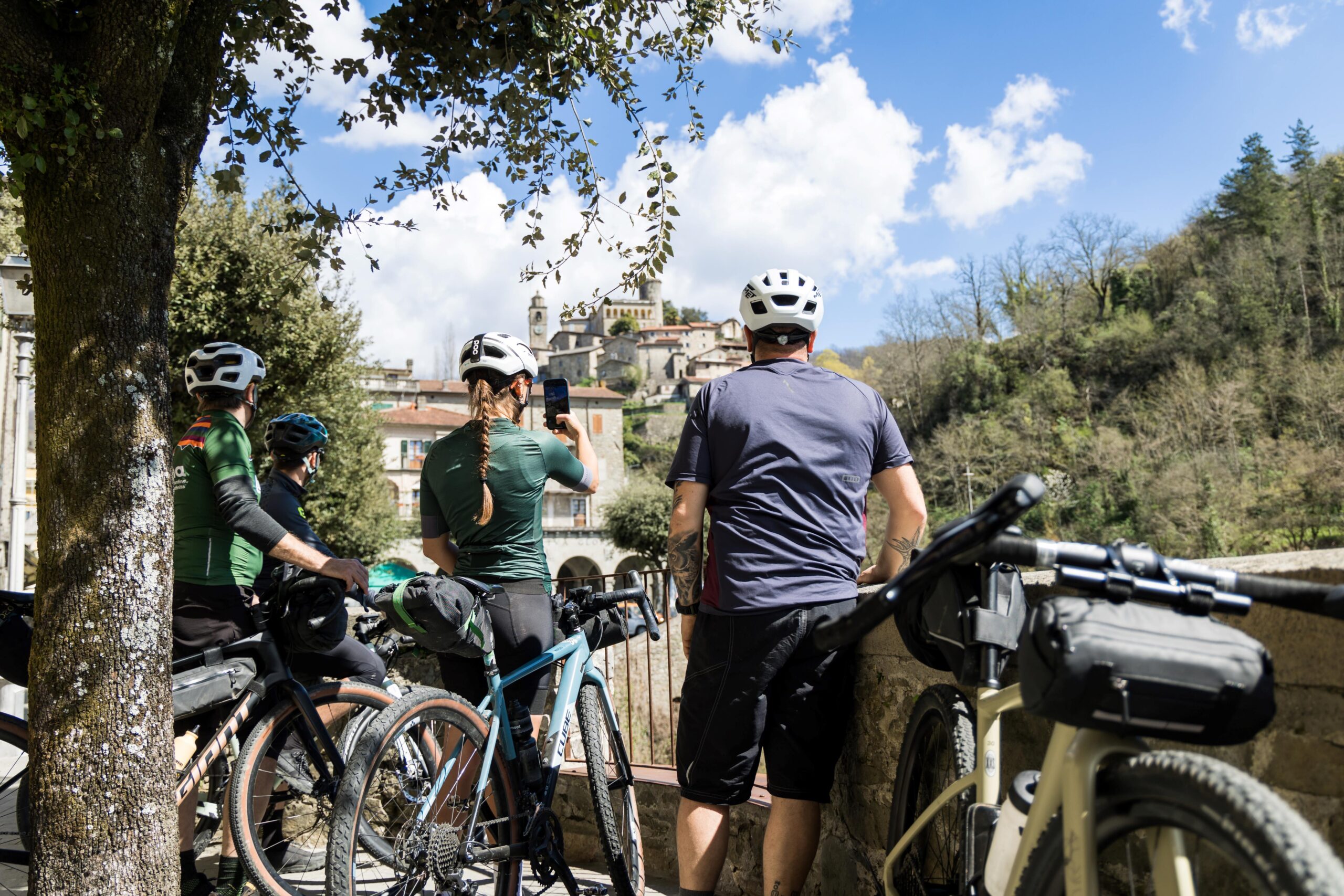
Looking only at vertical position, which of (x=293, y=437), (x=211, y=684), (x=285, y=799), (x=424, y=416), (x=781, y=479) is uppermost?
(x=424, y=416)

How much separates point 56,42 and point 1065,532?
167 ft

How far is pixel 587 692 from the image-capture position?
369cm

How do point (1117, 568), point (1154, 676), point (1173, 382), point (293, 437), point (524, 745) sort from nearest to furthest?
point (1154, 676)
point (1117, 568)
point (524, 745)
point (293, 437)
point (1173, 382)

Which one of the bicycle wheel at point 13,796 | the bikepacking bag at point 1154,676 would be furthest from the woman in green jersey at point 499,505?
the bikepacking bag at point 1154,676

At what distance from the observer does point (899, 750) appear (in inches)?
122

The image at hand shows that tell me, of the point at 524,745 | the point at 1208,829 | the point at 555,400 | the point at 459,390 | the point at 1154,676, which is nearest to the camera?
the point at 1208,829

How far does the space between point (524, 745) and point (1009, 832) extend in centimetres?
200

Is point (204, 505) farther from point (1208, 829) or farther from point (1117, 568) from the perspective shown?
point (1208, 829)

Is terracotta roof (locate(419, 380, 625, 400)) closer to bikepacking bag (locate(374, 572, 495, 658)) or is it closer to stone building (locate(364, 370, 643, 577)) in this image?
stone building (locate(364, 370, 643, 577))

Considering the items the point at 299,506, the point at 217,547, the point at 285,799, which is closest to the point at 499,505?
the point at 217,547

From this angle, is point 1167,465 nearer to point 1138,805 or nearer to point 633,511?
point 633,511

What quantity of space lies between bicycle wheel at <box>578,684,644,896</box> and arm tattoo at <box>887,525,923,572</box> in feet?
4.36

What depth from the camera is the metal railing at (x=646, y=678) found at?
4.77m

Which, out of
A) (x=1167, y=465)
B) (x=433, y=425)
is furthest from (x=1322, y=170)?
(x=433, y=425)
